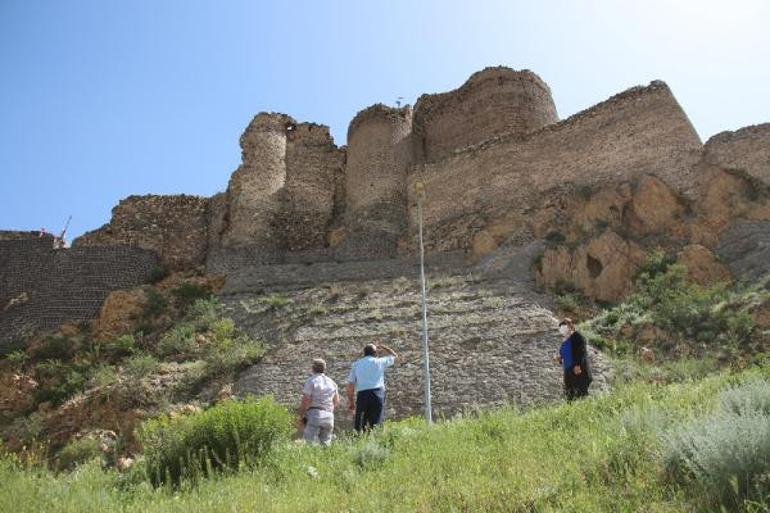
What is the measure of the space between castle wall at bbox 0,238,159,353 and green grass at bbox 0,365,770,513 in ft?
57.3

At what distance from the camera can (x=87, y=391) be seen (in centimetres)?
1678

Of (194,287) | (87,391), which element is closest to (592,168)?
(194,287)

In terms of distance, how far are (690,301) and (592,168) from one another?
25.1 ft

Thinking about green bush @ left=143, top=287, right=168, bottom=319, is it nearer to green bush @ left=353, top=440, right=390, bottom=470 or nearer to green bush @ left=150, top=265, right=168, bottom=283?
green bush @ left=150, top=265, right=168, bottom=283

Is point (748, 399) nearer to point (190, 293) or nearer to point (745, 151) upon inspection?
point (745, 151)

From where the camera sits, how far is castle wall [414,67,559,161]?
86.5 feet

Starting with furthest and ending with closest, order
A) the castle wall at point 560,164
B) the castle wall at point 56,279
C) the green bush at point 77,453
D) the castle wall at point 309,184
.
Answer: the castle wall at point 309,184 → the castle wall at point 56,279 → the castle wall at point 560,164 → the green bush at point 77,453

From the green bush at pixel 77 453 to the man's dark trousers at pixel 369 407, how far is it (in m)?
5.59

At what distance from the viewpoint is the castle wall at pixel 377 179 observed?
81.1 ft

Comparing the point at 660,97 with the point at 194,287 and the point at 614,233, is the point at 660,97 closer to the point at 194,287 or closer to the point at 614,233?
the point at 614,233

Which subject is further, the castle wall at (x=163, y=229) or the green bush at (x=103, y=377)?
the castle wall at (x=163, y=229)

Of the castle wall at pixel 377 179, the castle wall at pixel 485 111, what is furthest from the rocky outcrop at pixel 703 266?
the castle wall at pixel 377 179

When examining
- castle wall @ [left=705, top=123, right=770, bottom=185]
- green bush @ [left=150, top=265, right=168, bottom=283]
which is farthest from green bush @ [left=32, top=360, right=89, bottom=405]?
castle wall @ [left=705, top=123, right=770, bottom=185]

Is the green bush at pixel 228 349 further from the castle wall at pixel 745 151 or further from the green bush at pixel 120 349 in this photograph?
the castle wall at pixel 745 151
